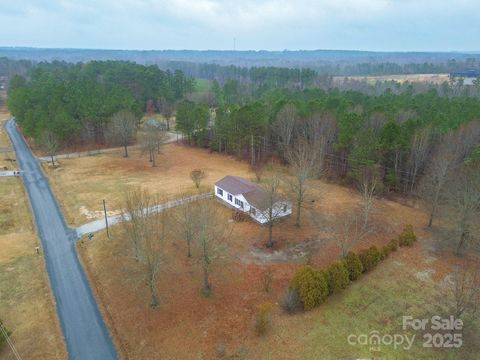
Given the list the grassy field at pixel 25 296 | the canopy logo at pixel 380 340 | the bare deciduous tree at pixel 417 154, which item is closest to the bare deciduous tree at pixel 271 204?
the canopy logo at pixel 380 340

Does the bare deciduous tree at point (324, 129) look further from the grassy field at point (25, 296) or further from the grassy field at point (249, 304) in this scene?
the grassy field at point (25, 296)

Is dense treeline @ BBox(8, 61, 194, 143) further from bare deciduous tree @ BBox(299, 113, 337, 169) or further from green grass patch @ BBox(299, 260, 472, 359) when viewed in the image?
green grass patch @ BBox(299, 260, 472, 359)

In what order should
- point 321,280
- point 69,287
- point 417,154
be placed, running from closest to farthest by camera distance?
1. point 321,280
2. point 69,287
3. point 417,154

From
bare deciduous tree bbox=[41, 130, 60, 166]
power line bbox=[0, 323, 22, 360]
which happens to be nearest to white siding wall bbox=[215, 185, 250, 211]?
power line bbox=[0, 323, 22, 360]

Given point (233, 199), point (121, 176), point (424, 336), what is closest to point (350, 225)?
point (233, 199)

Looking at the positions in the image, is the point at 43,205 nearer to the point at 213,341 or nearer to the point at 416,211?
the point at 213,341

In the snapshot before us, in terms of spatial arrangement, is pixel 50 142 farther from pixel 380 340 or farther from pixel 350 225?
pixel 380 340
